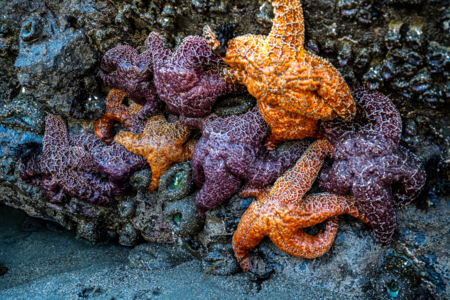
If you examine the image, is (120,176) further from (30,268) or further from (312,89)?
(312,89)

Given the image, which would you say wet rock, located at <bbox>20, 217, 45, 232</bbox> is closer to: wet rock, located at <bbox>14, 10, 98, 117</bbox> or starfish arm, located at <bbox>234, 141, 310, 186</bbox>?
wet rock, located at <bbox>14, 10, 98, 117</bbox>

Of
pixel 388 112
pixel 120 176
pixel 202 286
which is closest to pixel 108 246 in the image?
pixel 120 176

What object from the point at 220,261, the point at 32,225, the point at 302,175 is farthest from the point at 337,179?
the point at 32,225

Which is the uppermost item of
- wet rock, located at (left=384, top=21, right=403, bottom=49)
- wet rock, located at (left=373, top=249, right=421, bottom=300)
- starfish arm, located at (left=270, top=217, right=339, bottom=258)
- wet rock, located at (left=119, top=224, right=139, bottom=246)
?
wet rock, located at (left=384, top=21, right=403, bottom=49)

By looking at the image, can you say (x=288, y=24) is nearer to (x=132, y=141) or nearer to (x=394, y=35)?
(x=394, y=35)

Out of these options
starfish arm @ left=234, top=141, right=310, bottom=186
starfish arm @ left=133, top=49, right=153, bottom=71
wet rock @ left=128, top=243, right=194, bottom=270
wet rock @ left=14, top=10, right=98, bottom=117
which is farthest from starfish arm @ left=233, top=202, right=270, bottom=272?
wet rock @ left=14, top=10, right=98, bottom=117
